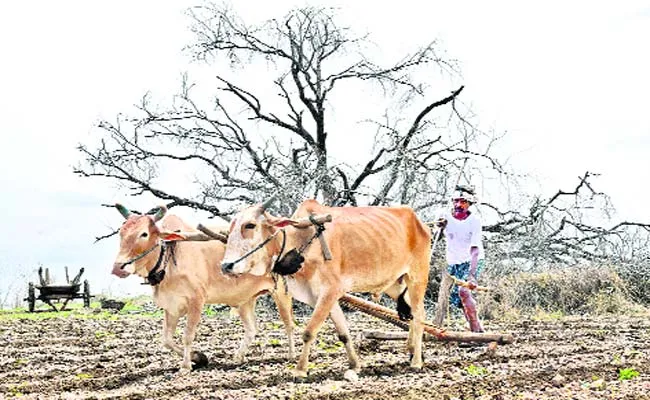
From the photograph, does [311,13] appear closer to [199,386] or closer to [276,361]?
[276,361]

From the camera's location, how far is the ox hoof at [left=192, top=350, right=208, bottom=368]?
10.1 meters

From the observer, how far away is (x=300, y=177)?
66.9ft

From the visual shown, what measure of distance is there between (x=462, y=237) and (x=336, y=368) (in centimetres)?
253

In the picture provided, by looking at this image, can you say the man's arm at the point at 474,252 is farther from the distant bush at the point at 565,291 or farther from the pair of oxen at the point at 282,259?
the distant bush at the point at 565,291

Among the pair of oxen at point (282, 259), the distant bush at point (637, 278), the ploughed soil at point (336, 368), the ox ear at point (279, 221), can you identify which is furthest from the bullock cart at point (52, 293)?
the ox ear at point (279, 221)

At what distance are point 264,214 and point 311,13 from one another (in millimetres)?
13938

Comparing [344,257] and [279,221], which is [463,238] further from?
[279,221]

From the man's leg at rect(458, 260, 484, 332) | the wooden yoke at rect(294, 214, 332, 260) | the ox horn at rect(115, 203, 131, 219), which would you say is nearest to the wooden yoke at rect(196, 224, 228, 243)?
the wooden yoke at rect(294, 214, 332, 260)

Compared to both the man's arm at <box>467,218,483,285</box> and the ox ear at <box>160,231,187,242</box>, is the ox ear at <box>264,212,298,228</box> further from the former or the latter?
the man's arm at <box>467,218,483,285</box>

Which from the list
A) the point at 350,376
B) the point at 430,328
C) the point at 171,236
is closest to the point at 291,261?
the point at 350,376

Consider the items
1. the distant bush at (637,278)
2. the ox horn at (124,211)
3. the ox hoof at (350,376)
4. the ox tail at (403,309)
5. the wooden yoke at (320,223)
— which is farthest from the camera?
the distant bush at (637,278)

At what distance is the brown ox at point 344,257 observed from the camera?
8.76 meters

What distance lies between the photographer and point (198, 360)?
10.2 metres

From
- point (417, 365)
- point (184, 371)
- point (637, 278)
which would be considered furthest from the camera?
point (637, 278)
